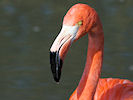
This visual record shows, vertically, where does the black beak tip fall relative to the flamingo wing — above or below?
above

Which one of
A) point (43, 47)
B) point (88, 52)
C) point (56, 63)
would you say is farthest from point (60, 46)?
point (43, 47)

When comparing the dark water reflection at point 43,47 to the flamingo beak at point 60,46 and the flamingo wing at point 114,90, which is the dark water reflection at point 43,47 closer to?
the flamingo wing at point 114,90

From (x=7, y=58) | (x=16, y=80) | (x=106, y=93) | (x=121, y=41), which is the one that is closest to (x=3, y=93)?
(x=16, y=80)

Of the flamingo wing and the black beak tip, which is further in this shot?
the flamingo wing

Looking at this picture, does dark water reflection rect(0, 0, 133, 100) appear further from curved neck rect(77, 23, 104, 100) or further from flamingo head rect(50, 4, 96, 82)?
flamingo head rect(50, 4, 96, 82)

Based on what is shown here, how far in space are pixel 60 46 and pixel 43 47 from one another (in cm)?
331

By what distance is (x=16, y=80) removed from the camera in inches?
197

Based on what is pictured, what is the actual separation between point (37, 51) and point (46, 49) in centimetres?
17

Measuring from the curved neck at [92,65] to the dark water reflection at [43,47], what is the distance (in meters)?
1.73

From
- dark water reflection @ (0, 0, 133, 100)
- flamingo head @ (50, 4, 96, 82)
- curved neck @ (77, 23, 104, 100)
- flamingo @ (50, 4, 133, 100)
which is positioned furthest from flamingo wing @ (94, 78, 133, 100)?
dark water reflection @ (0, 0, 133, 100)

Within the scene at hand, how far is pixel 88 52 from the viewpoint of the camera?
113 inches

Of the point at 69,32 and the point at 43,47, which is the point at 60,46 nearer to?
the point at 69,32

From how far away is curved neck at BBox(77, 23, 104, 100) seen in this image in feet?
9.05

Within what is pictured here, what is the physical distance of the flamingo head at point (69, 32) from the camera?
7.82 ft
